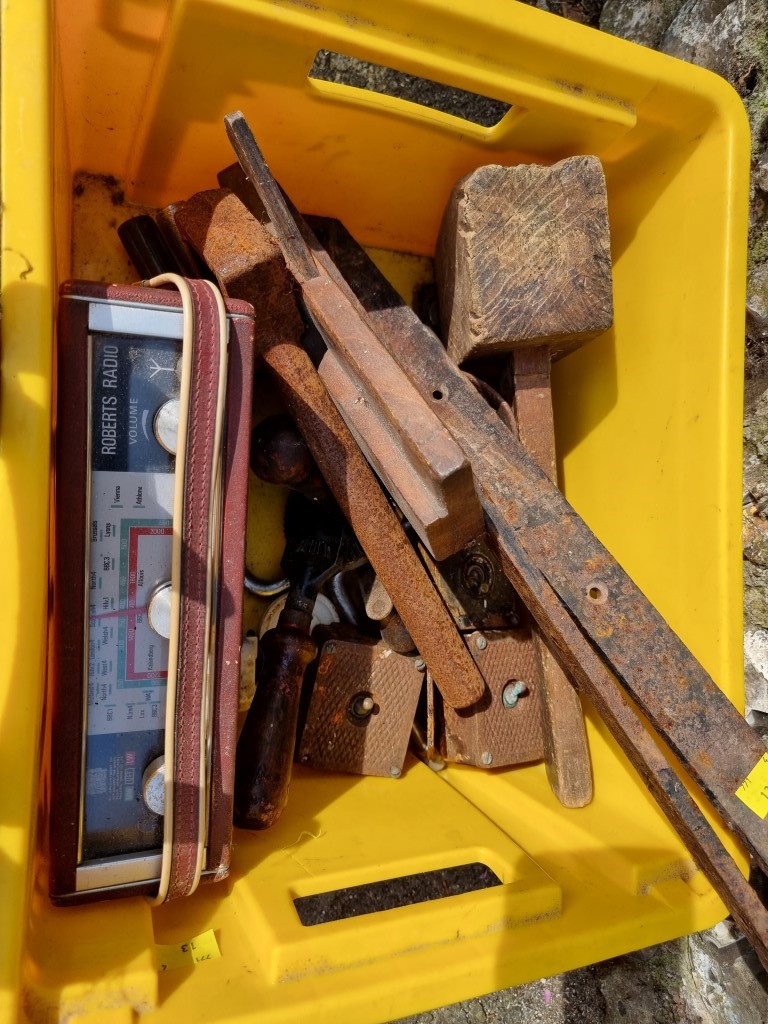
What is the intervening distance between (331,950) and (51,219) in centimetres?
87

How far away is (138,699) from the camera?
845 mm

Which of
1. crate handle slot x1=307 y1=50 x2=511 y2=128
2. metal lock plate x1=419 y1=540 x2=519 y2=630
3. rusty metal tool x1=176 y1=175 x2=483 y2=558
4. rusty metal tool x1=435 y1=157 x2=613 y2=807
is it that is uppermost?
crate handle slot x1=307 y1=50 x2=511 y2=128

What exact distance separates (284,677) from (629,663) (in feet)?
1.63

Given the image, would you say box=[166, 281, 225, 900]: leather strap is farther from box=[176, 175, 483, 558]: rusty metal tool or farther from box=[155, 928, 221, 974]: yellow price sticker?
box=[176, 175, 483, 558]: rusty metal tool

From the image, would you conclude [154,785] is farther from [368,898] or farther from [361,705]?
[368,898]

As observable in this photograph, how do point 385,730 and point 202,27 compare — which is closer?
point 202,27

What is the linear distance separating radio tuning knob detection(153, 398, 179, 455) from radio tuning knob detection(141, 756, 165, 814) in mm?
373

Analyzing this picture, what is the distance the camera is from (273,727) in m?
1.05

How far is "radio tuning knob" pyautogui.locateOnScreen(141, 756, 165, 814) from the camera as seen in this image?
842mm

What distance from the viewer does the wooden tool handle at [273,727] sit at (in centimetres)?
100

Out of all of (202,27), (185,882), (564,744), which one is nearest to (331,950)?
(185,882)

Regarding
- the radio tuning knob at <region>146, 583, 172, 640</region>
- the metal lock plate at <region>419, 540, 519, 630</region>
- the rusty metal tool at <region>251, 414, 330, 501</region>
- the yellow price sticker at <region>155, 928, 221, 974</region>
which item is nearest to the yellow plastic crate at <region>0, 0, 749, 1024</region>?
the yellow price sticker at <region>155, 928, 221, 974</region>

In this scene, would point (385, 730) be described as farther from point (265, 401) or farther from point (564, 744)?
point (265, 401)

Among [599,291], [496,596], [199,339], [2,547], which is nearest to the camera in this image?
[2,547]
